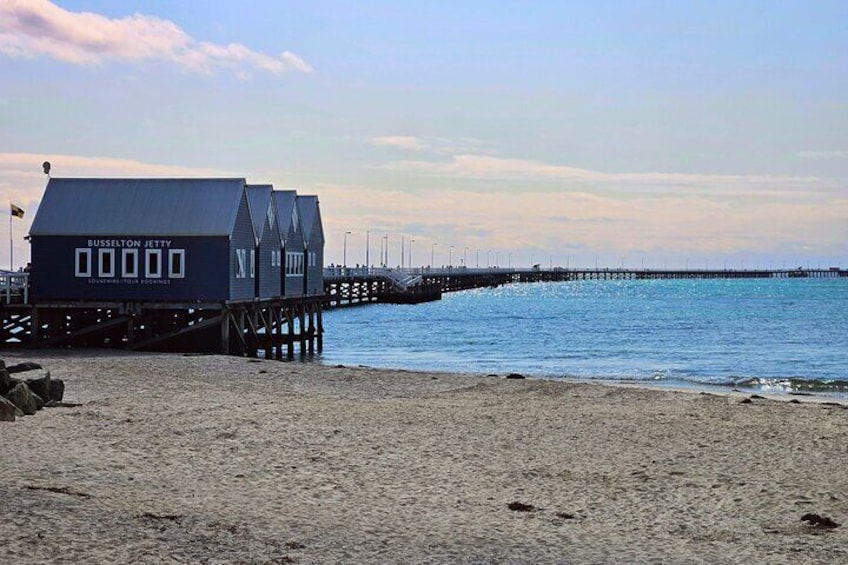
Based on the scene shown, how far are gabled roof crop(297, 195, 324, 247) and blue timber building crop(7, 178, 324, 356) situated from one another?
12.3m

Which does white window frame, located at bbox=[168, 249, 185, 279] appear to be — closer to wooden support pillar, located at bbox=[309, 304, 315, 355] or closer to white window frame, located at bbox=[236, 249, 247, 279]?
white window frame, located at bbox=[236, 249, 247, 279]

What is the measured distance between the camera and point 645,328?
237 feet

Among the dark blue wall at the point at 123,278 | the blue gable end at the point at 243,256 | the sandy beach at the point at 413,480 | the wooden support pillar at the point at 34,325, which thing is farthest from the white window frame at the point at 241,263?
the sandy beach at the point at 413,480

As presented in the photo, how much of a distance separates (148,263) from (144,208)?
6.96 ft

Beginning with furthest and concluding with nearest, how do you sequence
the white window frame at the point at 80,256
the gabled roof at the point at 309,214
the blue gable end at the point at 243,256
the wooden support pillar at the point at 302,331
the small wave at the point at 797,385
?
the gabled roof at the point at 309,214
the wooden support pillar at the point at 302,331
the blue gable end at the point at 243,256
the white window frame at the point at 80,256
the small wave at the point at 797,385

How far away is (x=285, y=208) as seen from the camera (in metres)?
49.4

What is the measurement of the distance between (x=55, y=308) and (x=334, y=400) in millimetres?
20032

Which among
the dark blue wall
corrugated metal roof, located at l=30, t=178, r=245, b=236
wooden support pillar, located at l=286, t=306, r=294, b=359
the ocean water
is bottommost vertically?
the ocean water

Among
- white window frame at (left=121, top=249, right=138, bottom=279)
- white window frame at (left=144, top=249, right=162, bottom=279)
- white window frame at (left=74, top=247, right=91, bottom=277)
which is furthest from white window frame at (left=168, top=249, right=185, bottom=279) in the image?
white window frame at (left=74, top=247, right=91, bottom=277)

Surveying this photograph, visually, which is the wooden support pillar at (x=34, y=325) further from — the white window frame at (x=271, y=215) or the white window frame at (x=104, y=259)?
the white window frame at (x=271, y=215)

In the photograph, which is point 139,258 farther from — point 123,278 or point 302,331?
point 302,331

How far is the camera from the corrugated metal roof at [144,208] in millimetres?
38500

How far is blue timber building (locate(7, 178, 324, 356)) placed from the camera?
126 ft

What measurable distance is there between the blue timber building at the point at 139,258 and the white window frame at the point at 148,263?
0.12 feet
